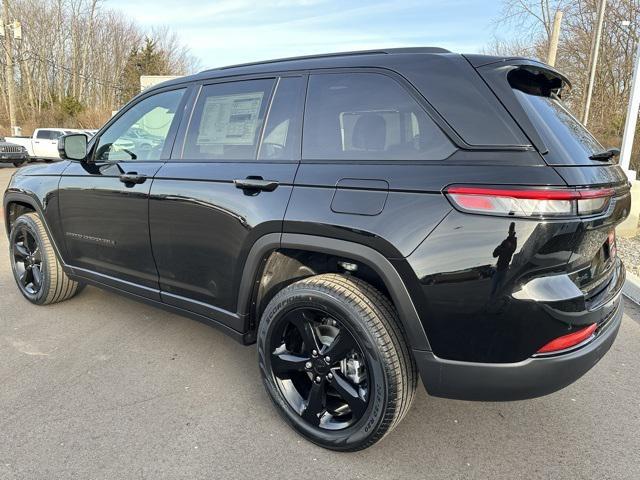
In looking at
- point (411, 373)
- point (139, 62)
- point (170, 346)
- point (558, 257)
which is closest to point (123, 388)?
point (170, 346)

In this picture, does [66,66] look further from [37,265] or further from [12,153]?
[37,265]

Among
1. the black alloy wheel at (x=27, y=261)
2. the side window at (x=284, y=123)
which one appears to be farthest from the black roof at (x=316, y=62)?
the black alloy wheel at (x=27, y=261)

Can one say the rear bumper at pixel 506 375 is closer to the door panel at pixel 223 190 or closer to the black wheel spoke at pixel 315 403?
the black wheel spoke at pixel 315 403

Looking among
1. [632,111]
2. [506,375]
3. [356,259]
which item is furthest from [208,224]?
[632,111]

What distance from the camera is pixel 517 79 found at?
6.95 ft

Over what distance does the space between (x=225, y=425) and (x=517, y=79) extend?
227 cm

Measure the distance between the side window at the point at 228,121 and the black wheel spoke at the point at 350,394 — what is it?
127cm

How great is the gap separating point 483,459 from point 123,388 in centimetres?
210

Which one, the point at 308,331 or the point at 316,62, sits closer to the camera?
the point at 308,331

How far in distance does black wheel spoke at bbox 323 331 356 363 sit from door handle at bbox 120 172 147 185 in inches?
66.1

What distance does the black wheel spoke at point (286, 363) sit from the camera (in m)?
2.45

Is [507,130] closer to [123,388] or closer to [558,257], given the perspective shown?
[558,257]

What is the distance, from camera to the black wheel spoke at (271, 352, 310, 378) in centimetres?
245

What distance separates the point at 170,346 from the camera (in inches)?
139
